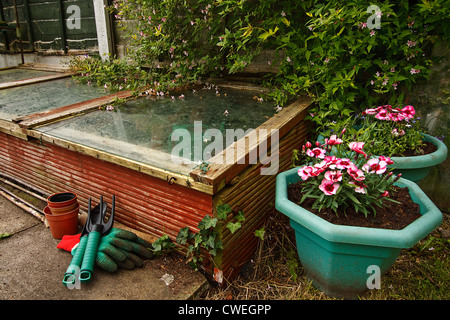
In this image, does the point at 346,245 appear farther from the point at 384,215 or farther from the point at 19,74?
the point at 19,74

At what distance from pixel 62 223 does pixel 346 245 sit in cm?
168

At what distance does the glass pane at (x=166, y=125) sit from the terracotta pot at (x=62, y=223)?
47cm

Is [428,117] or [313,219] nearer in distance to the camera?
[313,219]

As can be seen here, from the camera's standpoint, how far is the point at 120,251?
1.76 meters

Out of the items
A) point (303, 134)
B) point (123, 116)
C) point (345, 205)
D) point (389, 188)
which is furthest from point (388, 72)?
point (123, 116)

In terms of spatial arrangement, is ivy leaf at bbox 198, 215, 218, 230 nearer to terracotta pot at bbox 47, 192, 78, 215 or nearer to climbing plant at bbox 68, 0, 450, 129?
terracotta pot at bbox 47, 192, 78, 215

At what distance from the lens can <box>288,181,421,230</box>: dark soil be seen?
59.4 inches

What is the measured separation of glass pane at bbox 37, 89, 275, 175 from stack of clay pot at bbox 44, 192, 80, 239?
15.4 inches

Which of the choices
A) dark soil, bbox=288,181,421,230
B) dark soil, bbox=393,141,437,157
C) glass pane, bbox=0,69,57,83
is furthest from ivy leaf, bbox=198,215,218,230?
glass pane, bbox=0,69,57,83

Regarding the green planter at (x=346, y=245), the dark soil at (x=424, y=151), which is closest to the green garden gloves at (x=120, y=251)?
the green planter at (x=346, y=245)

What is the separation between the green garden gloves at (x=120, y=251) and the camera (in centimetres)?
171
